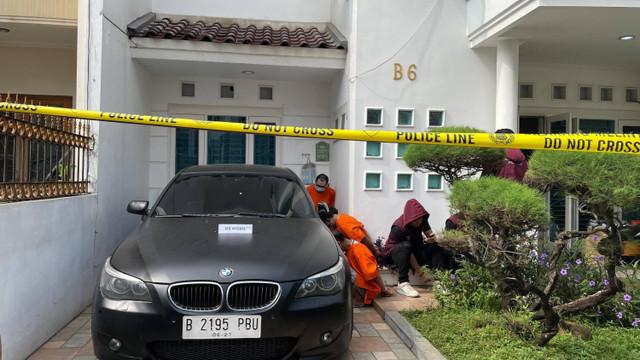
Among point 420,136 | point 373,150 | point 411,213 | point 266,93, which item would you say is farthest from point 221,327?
point 266,93

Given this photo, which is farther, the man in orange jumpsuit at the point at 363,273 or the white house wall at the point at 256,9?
the white house wall at the point at 256,9

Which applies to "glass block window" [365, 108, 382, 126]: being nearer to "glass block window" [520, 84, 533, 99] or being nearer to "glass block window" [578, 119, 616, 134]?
"glass block window" [520, 84, 533, 99]

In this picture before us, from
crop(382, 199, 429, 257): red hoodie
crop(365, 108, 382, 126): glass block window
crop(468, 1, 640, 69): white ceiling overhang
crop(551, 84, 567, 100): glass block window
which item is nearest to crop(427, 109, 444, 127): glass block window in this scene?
crop(365, 108, 382, 126): glass block window

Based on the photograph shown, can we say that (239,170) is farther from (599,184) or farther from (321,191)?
(599,184)

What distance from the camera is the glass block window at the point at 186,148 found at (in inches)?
305

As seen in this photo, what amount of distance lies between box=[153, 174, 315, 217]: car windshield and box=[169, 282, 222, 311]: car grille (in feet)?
3.75

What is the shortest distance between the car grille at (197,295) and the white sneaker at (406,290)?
111 inches

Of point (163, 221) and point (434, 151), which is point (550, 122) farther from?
point (163, 221)

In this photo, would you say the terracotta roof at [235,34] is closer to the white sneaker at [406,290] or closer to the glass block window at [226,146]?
the glass block window at [226,146]

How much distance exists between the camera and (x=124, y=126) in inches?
232

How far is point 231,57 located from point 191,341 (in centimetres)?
494

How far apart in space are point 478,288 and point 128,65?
5557 mm

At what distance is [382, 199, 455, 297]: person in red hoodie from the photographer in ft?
16.7

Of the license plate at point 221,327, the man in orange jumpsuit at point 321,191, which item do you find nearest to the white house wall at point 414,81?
the man in orange jumpsuit at point 321,191
